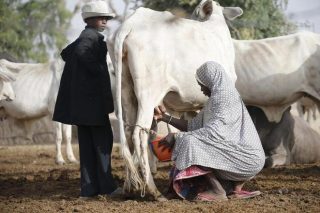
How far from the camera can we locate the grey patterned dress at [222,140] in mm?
5293

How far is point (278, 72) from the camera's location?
8102 mm

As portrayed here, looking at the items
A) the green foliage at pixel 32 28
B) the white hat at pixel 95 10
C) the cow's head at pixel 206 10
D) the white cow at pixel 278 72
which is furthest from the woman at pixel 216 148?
the green foliage at pixel 32 28

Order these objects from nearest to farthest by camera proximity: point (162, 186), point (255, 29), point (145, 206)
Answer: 1. point (145, 206)
2. point (162, 186)
3. point (255, 29)

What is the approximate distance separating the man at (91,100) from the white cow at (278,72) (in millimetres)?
2705

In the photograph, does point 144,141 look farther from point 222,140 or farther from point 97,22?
point 97,22

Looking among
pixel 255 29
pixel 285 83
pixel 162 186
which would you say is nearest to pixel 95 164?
pixel 162 186

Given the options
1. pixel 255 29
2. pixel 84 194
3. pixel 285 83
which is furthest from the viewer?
→ pixel 255 29

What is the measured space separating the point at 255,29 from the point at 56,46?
1546cm

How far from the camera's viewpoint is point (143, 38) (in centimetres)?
577

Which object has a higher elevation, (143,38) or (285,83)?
(143,38)

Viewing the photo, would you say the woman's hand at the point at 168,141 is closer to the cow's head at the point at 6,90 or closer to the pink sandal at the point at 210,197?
the pink sandal at the point at 210,197

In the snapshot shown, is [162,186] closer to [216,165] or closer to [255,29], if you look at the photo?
[216,165]

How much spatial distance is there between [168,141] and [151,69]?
67 cm

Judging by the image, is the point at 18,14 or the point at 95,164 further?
the point at 18,14
